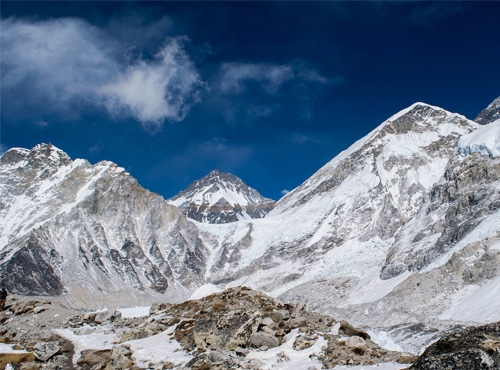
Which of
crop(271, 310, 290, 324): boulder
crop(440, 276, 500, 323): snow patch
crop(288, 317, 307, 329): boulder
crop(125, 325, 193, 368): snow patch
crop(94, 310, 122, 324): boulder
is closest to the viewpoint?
crop(125, 325, 193, 368): snow patch

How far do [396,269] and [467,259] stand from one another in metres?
28.9

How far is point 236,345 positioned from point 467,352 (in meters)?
14.3

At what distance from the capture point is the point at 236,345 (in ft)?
75.9

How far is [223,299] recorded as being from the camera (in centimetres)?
3488

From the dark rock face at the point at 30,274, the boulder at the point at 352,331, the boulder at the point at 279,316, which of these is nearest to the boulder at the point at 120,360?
the boulder at the point at 279,316

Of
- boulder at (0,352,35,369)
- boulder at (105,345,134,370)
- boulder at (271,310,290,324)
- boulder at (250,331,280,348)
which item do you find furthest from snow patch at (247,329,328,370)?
boulder at (0,352,35,369)

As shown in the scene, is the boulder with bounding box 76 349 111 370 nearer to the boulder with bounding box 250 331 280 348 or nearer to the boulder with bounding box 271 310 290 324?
the boulder with bounding box 250 331 280 348

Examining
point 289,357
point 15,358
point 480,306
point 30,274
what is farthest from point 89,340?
point 30,274

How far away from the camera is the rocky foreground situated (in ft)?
38.3

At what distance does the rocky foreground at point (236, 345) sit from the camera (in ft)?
38.3

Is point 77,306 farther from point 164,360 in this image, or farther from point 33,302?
point 164,360

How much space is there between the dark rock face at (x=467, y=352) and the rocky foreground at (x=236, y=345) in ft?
0.07

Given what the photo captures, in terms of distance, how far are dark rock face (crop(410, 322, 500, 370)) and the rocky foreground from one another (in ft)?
0.07

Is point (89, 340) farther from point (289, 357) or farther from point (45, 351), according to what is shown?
point (289, 357)
